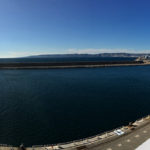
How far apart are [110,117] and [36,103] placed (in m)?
25.0

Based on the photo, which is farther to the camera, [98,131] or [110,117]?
[110,117]

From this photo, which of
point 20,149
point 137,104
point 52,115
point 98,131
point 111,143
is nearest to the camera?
point 20,149

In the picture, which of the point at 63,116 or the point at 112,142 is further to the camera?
the point at 63,116

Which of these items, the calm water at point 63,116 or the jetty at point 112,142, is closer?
the jetty at point 112,142

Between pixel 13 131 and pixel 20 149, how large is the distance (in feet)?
36.3

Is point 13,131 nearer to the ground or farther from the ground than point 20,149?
nearer to the ground

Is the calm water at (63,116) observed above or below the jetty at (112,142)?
below

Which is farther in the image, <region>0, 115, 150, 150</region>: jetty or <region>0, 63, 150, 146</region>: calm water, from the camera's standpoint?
<region>0, 63, 150, 146</region>: calm water

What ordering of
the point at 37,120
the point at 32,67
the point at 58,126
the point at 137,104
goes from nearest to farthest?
the point at 58,126 < the point at 37,120 < the point at 137,104 < the point at 32,67

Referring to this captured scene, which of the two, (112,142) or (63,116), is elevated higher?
(112,142)

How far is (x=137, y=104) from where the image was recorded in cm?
4722

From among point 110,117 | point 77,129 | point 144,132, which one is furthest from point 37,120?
point 144,132

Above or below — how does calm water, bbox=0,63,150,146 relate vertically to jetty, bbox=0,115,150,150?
below

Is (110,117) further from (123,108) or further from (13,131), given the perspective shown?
(13,131)
